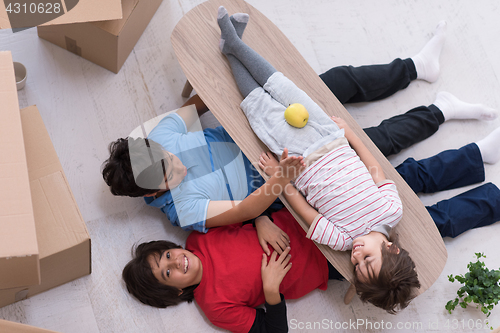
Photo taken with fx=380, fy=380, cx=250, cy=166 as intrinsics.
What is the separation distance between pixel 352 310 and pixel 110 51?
1330mm

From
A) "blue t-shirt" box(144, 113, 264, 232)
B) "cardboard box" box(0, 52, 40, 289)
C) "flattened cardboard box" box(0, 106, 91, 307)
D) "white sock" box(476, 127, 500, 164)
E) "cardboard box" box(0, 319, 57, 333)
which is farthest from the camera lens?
"white sock" box(476, 127, 500, 164)

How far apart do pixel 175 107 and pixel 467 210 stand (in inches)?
46.8

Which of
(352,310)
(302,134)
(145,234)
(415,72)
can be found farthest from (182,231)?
(415,72)

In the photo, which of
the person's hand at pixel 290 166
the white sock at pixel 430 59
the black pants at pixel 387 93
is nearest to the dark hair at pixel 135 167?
the person's hand at pixel 290 166

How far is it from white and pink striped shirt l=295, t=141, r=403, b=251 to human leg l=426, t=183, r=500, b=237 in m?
0.32

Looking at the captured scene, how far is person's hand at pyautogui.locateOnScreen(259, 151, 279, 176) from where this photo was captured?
1222mm

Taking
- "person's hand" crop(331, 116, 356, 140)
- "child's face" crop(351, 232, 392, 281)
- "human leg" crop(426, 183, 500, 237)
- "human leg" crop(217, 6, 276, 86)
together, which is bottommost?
"human leg" crop(426, 183, 500, 237)

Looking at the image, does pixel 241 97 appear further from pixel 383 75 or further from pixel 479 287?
pixel 479 287

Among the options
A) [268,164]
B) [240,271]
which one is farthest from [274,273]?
[268,164]

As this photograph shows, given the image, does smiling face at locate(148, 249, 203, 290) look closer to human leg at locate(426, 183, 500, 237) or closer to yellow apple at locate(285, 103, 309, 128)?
yellow apple at locate(285, 103, 309, 128)

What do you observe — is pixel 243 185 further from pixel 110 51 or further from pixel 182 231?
pixel 110 51

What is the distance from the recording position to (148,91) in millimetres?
1544

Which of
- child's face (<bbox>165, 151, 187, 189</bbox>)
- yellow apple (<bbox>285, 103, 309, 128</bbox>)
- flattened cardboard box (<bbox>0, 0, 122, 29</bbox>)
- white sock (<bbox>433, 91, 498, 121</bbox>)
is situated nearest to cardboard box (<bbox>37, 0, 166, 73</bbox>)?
flattened cardboard box (<bbox>0, 0, 122, 29</bbox>)

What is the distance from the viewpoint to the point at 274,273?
4.15 ft
